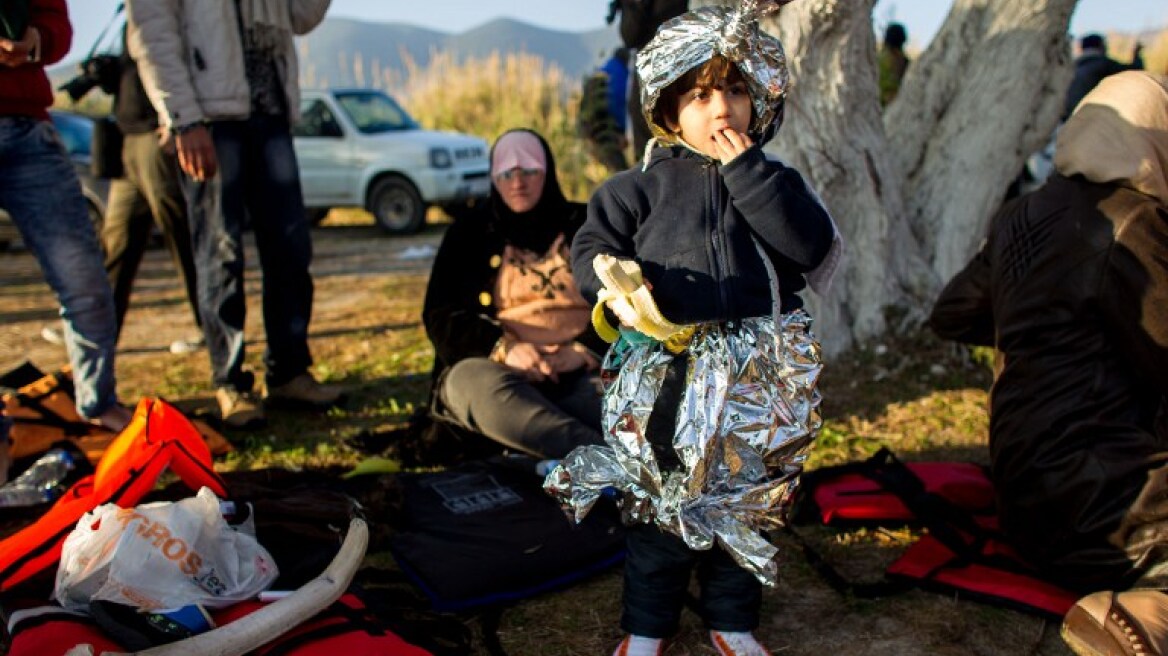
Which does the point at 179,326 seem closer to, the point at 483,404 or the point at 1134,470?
the point at 483,404

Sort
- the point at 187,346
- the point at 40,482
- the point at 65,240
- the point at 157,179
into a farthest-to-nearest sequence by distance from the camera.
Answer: the point at 187,346 → the point at 157,179 → the point at 65,240 → the point at 40,482

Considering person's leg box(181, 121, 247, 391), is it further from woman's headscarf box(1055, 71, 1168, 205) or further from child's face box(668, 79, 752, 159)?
woman's headscarf box(1055, 71, 1168, 205)

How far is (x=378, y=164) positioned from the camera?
1134 centimetres

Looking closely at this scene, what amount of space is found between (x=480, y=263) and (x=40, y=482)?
5.53 feet

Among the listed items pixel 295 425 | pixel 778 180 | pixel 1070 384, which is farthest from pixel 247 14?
pixel 1070 384

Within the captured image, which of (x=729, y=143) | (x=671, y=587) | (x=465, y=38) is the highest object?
(x=465, y=38)

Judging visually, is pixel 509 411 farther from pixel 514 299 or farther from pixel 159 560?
pixel 159 560

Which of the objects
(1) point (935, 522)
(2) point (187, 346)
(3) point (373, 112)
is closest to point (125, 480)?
(1) point (935, 522)

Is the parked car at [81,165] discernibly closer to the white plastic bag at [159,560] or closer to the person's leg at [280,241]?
the person's leg at [280,241]

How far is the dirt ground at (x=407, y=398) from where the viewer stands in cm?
237

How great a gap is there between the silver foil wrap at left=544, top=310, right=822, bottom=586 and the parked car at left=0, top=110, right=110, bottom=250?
26.8ft

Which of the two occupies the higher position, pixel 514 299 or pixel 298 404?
Result: pixel 514 299

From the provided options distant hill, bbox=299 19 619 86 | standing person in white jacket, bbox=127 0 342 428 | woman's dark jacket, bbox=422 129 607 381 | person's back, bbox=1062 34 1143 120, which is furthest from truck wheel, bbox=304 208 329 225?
distant hill, bbox=299 19 619 86

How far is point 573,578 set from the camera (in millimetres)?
2668
